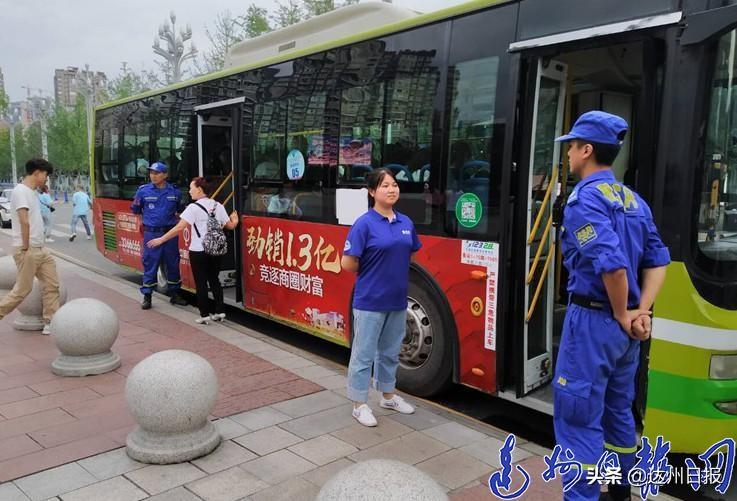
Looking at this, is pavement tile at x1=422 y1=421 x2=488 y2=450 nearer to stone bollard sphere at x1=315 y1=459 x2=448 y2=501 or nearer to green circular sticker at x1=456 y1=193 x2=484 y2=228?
green circular sticker at x1=456 y1=193 x2=484 y2=228

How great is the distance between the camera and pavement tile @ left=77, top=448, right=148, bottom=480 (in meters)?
3.59

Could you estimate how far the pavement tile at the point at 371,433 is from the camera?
408 cm

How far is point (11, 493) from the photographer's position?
132 inches

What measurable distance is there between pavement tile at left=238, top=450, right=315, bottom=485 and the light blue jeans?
2.42ft

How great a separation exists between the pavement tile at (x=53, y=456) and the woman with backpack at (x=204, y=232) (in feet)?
11.0

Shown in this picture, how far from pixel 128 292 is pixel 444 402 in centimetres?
631

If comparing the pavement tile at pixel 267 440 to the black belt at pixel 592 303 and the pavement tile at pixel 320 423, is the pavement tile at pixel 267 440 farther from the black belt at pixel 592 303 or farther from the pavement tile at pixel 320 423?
the black belt at pixel 592 303

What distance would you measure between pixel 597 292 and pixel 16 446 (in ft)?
12.6

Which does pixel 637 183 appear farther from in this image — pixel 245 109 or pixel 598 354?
pixel 245 109

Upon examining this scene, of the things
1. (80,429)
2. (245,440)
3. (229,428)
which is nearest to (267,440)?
(245,440)

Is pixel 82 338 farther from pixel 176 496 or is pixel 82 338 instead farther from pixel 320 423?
pixel 176 496

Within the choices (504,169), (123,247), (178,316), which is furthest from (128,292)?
(504,169)

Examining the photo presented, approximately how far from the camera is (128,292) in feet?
31.4

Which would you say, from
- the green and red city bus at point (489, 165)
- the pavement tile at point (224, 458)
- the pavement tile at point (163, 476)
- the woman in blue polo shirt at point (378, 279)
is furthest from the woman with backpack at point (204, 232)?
the pavement tile at point (163, 476)
